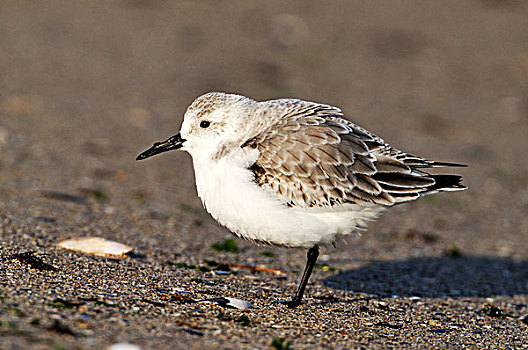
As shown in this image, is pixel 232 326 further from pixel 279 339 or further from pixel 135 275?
pixel 135 275

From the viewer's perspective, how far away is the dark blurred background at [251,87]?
924 cm

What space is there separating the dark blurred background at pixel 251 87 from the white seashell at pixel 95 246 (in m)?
0.80

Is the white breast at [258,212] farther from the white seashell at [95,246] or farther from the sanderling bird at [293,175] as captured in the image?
the white seashell at [95,246]

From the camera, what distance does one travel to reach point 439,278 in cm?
748

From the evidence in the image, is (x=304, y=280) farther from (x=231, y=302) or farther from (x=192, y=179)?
(x=192, y=179)

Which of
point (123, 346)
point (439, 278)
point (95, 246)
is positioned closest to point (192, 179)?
point (95, 246)

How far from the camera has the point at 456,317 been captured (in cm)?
605

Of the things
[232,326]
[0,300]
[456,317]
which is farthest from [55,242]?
[456,317]

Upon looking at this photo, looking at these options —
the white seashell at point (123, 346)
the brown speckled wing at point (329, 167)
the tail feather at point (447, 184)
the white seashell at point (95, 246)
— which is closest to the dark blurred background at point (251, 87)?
the white seashell at point (95, 246)

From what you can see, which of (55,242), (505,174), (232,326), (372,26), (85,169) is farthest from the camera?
(372,26)

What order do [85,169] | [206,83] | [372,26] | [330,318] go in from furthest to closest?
1. [372,26]
2. [206,83]
3. [85,169]
4. [330,318]

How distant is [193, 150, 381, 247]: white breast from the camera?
5.44m

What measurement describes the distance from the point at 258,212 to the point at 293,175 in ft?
1.35

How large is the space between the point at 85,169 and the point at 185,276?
3.97m
